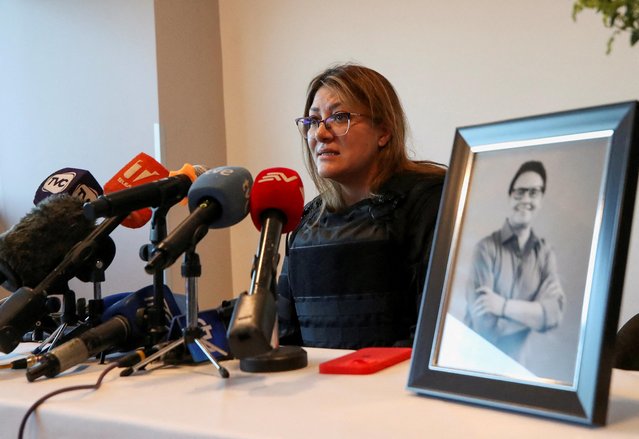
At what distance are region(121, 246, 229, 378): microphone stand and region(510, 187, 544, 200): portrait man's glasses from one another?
48cm

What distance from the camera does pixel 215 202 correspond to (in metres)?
1.16

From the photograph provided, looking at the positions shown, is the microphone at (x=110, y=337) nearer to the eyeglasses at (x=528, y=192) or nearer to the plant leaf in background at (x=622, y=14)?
the eyeglasses at (x=528, y=192)

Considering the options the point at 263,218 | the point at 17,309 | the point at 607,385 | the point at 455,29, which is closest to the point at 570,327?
the point at 607,385

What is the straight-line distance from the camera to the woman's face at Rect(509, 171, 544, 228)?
0.87m

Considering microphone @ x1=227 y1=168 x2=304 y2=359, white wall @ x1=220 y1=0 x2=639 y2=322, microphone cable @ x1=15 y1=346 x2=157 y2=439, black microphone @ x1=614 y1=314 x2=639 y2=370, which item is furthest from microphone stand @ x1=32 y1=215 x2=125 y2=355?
white wall @ x1=220 y1=0 x2=639 y2=322

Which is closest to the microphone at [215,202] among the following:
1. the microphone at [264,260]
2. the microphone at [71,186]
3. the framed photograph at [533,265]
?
the microphone at [264,260]

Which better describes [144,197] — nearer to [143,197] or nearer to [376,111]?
[143,197]

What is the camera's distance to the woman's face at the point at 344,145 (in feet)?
6.91

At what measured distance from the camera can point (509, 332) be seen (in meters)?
0.85

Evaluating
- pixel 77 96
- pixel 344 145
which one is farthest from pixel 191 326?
pixel 77 96

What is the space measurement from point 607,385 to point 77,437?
2.04ft

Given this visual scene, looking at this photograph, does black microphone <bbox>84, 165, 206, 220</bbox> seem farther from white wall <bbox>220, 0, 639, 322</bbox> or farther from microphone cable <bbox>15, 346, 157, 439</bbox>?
white wall <bbox>220, 0, 639, 322</bbox>

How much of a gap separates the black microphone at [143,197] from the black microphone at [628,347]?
0.92 m

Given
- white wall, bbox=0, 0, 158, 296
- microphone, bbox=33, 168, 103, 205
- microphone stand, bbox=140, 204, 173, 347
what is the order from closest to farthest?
microphone stand, bbox=140, 204, 173, 347 → microphone, bbox=33, 168, 103, 205 → white wall, bbox=0, 0, 158, 296
